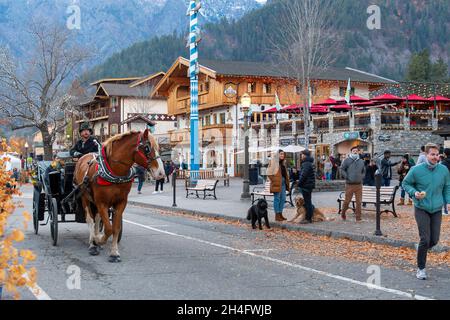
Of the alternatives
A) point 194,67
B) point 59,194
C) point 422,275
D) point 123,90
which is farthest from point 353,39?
point 422,275

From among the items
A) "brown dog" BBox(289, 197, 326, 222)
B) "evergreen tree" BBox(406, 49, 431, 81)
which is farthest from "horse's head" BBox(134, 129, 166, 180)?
"evergreen tree" BBox(406, 49, 431, 81)

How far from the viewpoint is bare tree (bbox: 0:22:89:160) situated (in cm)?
5128

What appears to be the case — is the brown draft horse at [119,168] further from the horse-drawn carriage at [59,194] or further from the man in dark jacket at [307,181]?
the man in dark jacket at [307,181]

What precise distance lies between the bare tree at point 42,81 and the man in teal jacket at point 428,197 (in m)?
46.9

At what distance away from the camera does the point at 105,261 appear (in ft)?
31.1

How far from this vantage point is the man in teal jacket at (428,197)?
8414 millimetres

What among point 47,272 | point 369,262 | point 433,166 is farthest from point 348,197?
point 47,272

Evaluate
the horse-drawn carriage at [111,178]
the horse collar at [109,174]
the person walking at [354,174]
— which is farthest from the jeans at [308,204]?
the horse collar at [109,174]

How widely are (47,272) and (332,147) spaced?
38.2 meters

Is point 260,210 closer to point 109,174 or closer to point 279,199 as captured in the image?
point 279,199

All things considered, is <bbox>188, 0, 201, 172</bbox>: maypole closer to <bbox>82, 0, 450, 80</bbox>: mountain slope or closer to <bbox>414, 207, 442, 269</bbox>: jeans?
<bbox>414, 207, 442, 269</bbox>: jeans

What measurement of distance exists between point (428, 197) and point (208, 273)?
3324 millimetres

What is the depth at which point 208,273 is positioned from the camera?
8555 millimetres
